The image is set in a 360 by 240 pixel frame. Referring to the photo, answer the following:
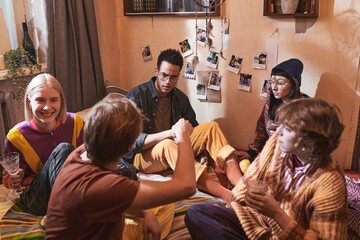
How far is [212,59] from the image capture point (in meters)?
2.89

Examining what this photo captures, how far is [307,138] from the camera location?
1198mm

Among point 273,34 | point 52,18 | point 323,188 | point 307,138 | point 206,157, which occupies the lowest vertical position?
point 206,157

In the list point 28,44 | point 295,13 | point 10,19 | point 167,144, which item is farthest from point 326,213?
point 10,19

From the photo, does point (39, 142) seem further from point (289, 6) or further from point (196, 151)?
point (289, 6)

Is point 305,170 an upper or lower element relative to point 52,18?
lower

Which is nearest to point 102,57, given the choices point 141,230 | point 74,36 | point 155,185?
point 74,36

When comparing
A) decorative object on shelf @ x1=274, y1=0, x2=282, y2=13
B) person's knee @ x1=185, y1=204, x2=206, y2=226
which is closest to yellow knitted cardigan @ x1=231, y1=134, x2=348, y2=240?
person's knee @ x1=185, y1=204, x2=206, y2=226

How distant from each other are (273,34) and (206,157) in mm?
1073

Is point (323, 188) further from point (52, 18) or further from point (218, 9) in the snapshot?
point (52, 18)

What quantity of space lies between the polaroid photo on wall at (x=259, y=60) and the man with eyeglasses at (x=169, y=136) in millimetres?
646

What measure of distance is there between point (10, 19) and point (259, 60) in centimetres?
198

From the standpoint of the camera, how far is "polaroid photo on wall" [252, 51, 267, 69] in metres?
2.65

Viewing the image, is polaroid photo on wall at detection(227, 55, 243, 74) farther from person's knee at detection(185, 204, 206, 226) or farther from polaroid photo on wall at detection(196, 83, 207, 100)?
person's knee at detection(185, 204, 206, 226)

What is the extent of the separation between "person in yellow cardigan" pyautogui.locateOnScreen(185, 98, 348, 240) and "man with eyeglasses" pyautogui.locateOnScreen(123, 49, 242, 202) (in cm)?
64
